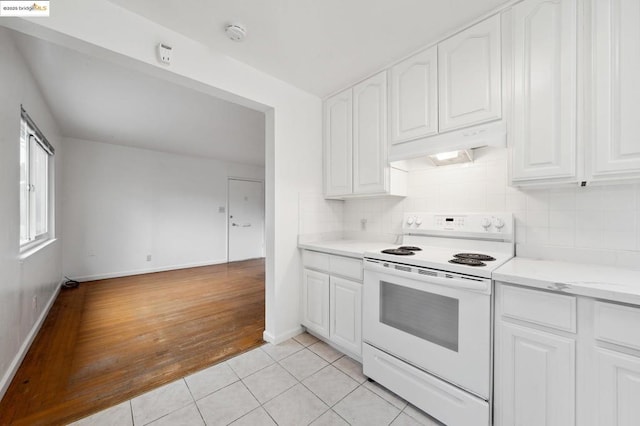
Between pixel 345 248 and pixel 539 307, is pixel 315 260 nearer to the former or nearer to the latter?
pixel 345 248

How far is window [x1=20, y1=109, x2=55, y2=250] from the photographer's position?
2330mm

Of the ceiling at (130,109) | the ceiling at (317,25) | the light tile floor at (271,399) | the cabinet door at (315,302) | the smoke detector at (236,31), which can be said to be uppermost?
the ceiling at (130,109)

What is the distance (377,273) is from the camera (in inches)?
65.3

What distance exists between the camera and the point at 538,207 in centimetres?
158

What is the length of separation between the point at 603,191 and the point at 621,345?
879 mm

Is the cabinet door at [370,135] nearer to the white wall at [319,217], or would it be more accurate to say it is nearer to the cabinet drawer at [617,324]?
the white wall at [319,217]

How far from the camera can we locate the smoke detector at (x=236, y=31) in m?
1.59

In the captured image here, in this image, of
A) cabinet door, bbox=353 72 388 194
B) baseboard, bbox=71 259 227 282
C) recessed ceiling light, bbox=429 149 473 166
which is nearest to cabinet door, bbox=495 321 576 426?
recessed ceiling light, bbox=429 149 473 166

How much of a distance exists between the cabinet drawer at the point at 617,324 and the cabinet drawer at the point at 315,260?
1545 millimetres

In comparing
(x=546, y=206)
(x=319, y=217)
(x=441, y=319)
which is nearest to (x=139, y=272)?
(x=319, y=217)

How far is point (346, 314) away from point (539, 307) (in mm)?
1206

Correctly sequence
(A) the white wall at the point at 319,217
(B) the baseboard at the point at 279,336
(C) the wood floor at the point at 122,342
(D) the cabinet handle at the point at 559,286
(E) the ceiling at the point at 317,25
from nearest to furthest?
1. (D) the cabinet handle at the point at 559,286
2. (E) the ceiling at the point at 317,25
3. (C) the wood floor at the point at 122,342
4. (B) the baseboard at the point at 279,336
5. (A) the white wall at the point at 319,217

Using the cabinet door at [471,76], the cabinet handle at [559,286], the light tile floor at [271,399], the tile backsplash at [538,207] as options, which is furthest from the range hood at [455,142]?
the light tile floor at [271,399]

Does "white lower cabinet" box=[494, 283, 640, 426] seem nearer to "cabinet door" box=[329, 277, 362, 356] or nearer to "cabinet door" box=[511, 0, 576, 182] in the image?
"cabinet door" box=[511, 0, 576, 182]
